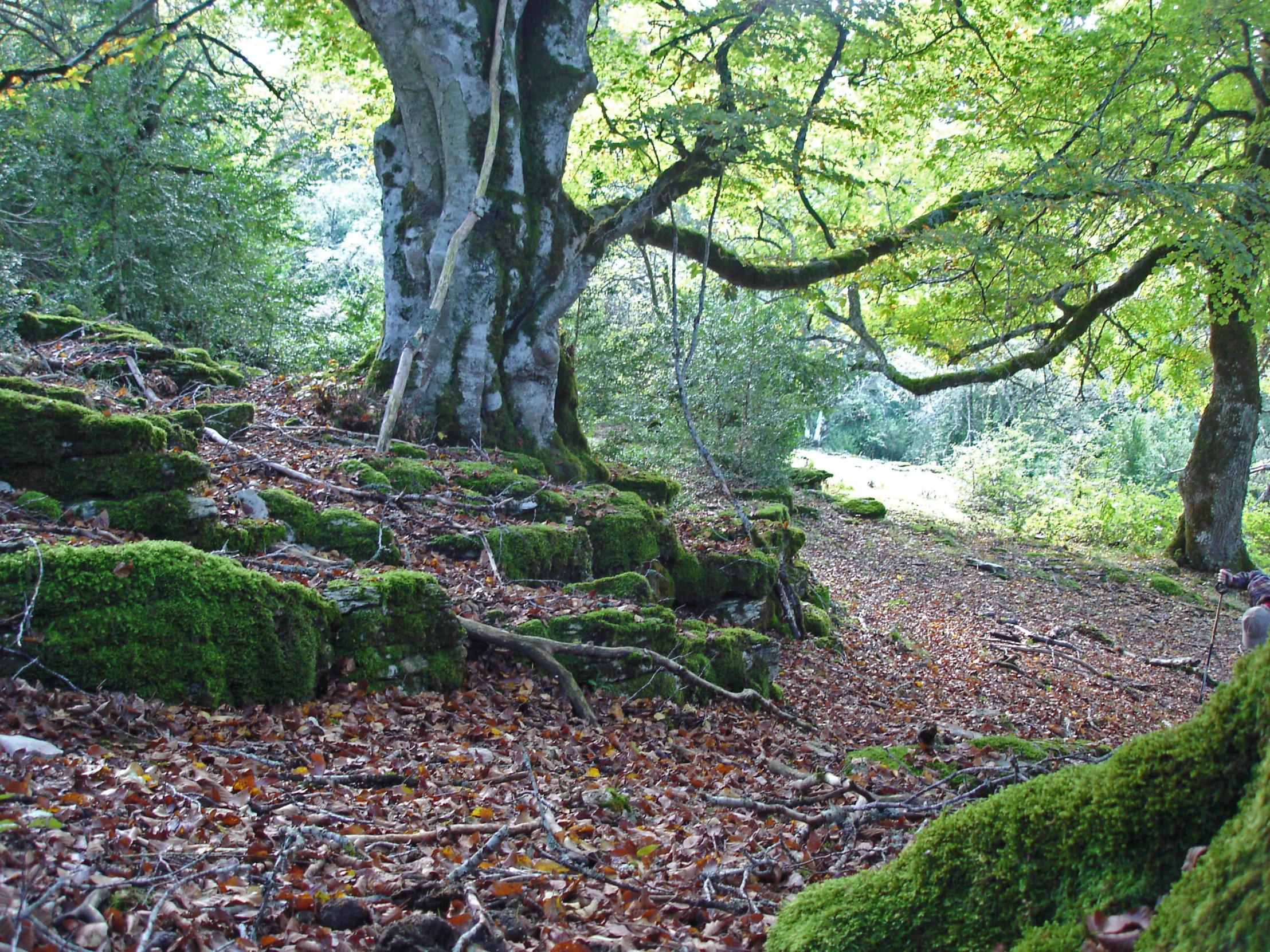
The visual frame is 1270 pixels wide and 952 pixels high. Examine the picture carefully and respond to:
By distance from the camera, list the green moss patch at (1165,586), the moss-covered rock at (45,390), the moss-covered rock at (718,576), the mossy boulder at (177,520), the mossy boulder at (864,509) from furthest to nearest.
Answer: the mossy boulder at (864,509) → the green moss patch at (1165,586) → the moss-covered rock at (718,576) → the moss-covered rock at (45,390) → the mossy boulder at (177,520)

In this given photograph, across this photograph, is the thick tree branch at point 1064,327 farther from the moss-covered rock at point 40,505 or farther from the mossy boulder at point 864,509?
the moss-covered rock at point 40,505

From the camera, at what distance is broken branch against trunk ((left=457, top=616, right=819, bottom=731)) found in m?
5.40

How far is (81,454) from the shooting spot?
5121mm

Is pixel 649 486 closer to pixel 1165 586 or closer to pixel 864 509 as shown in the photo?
pixel 864 509

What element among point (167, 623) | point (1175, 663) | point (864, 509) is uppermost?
point (864, 509)

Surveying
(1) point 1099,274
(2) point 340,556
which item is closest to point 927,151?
(1) point 1099,274

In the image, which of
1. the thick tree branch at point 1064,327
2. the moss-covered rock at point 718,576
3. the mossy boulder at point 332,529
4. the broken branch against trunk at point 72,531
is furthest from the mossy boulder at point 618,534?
the thick tree branch at point 1064,327

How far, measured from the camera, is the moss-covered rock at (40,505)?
4621mm

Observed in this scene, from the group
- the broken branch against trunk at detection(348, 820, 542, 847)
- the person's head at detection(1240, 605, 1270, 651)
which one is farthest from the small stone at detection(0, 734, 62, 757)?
the person's head at detection(1240, 605, 1270, 651)

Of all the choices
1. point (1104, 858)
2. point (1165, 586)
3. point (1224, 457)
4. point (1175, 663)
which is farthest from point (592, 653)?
point (1224, 457)

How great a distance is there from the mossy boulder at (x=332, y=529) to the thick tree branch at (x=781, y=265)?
7.06m

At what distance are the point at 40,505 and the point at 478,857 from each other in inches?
138

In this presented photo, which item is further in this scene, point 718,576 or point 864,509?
point 864,509

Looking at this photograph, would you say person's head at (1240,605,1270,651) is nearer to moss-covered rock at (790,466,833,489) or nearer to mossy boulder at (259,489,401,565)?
mossy boulder at (259,489,401,565)
